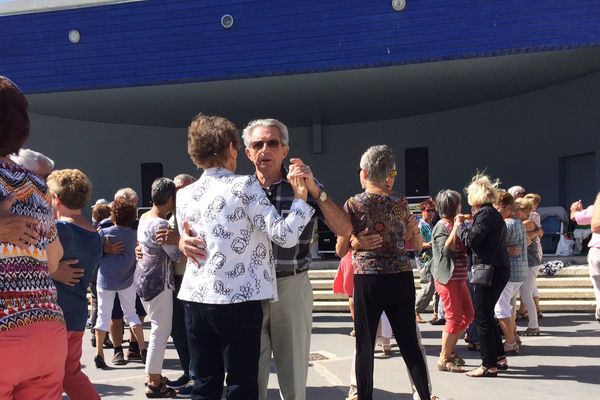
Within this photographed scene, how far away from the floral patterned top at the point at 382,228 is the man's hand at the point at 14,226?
2.19 metres

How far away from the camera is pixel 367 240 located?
358cm

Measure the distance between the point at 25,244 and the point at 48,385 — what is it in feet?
1.63

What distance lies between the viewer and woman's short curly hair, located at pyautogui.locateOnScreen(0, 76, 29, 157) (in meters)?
1.89

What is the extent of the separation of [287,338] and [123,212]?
304 cm

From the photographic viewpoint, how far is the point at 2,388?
5.98 ft

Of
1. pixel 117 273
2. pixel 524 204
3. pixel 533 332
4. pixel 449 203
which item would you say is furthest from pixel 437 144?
pixel 117 273

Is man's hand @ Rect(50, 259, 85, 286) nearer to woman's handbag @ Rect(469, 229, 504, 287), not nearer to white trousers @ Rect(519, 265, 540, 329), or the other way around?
woman's handbag @ Rect(469, 229, 504, 287)

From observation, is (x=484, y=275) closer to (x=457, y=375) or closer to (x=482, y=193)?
(x=482, y=193)

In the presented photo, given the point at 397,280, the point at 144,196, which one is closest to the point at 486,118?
the point at 144,196

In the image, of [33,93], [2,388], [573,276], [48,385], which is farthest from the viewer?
[33,93]

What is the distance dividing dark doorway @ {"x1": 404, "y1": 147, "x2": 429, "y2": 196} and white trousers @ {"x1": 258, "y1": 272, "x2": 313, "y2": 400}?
48.8 feet

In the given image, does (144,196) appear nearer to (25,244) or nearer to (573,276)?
(573,276)

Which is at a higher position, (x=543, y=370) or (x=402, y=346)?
(x=402, y=346)

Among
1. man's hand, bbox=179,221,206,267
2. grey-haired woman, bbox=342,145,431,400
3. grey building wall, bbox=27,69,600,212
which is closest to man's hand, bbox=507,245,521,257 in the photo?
grey-haired woman, bbox=342,145,431,400
